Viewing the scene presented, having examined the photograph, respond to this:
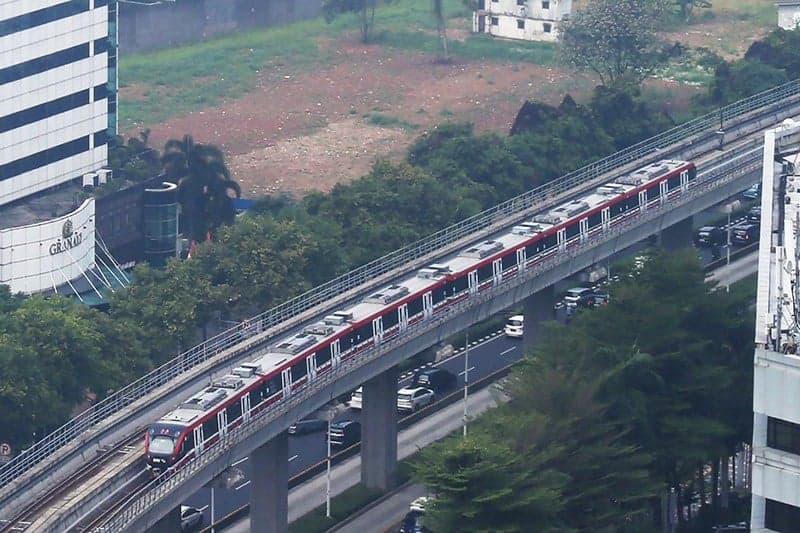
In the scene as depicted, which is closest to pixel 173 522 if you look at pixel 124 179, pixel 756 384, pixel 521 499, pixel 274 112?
pixel 521 499

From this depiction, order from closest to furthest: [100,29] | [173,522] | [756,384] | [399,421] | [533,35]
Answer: [756,384], [173,522], [399,421], [100,29], [533,35]

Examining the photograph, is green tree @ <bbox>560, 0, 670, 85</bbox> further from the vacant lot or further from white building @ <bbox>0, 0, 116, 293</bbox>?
white building @ <bbox>0, 0, 116, 293</bbox>

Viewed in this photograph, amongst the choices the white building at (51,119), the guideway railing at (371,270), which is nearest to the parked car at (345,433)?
the guideway railing at (371,270)

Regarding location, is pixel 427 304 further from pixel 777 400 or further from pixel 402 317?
pixel 777 400

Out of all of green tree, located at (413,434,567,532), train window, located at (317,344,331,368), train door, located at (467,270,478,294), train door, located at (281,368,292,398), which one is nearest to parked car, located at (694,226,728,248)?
train door, located at (467,270,478,294)

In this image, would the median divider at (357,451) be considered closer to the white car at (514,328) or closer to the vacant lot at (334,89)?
the white car at (514,328)

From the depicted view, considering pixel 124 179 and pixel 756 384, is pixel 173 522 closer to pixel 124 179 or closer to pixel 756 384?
pixel 756 384
